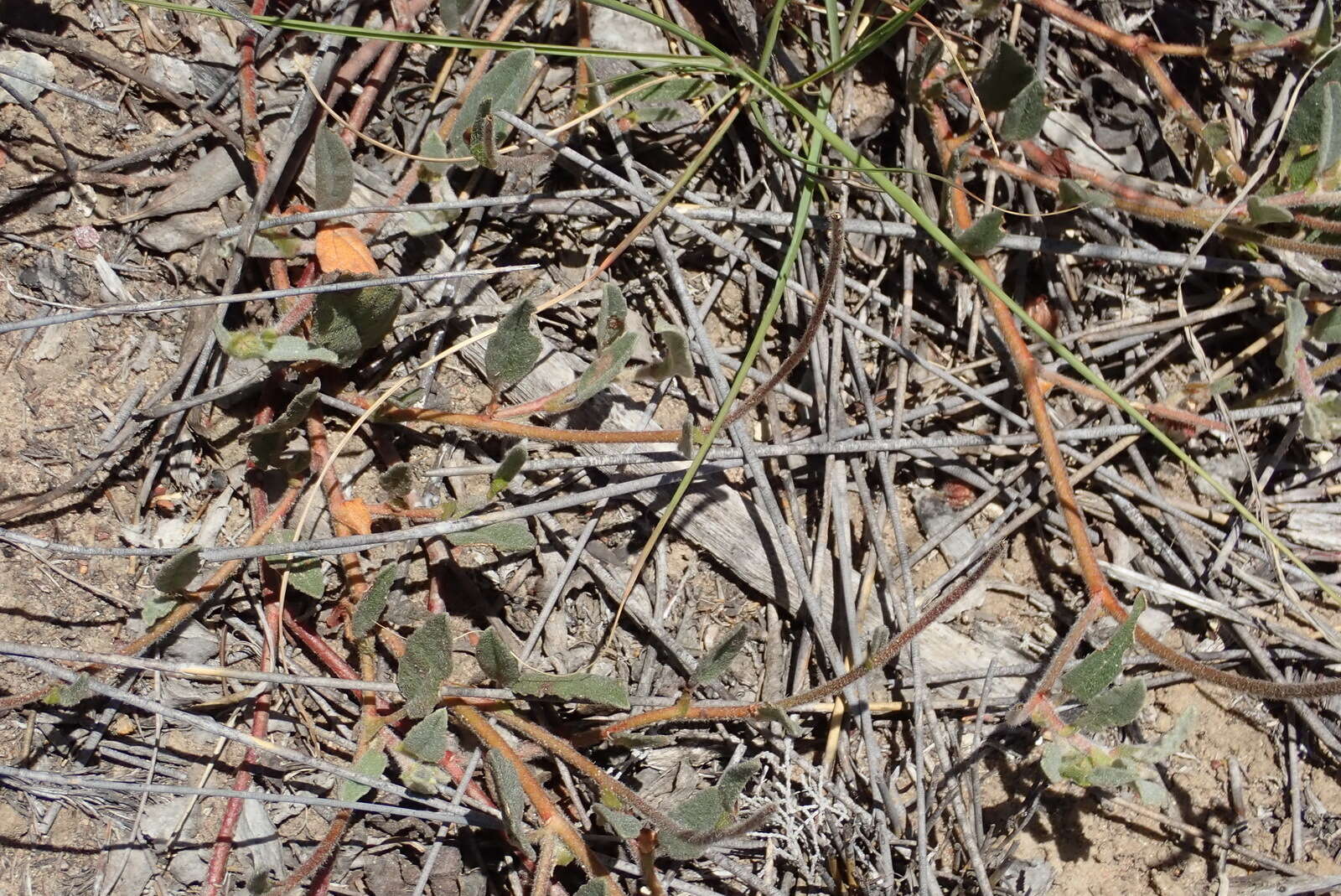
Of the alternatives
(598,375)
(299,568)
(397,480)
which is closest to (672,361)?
(598,375)

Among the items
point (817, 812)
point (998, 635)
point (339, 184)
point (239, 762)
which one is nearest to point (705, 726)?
point (817, 812)

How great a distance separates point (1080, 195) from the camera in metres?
2.04

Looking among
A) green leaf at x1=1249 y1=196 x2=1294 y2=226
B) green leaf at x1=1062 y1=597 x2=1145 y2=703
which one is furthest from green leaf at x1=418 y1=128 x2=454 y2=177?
green leaf at x1=1249 y1=196 x2=1294 y2=226

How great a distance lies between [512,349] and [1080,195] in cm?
122

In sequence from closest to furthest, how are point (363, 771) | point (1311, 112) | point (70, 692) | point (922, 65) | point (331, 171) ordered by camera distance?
point (70, 692) < point (363, 771) < point (331, 171) < point (1311, 112) < point (922, 65)

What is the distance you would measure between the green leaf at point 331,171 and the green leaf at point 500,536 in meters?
0.70

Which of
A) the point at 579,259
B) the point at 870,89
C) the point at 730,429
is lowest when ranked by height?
the point at 730,429

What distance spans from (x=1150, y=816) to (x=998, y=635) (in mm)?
527

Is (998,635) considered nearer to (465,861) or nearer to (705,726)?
(705,726)

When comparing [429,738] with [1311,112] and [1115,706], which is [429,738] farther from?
[1311,112]

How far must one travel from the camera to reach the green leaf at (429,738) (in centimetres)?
176

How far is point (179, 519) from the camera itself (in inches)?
78.3

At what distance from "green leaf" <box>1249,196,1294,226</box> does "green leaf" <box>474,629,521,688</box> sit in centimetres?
176

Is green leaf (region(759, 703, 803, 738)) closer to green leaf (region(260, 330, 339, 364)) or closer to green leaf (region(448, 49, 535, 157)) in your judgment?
green leaf (region(260, 330, 339, 364))
